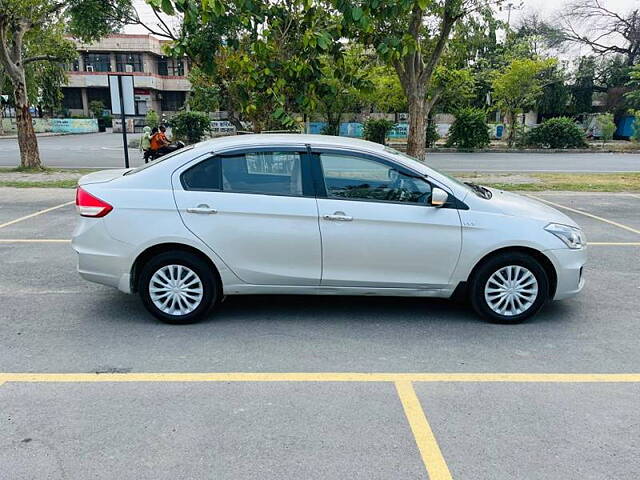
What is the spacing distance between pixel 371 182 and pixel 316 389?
197cm

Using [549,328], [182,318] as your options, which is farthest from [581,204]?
[182,318]

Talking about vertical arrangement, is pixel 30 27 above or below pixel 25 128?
above

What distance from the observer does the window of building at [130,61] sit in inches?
2319

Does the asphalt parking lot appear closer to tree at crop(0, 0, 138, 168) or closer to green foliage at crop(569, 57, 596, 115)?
tree at crop(0, 0, 138, 168)

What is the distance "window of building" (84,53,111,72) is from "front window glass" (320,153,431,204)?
61905mm

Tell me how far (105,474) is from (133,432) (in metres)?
0.39

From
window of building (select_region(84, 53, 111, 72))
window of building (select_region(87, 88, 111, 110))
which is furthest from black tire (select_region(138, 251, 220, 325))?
window of building (select_region(87, 88, 111, 110))

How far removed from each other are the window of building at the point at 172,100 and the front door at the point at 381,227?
62412mm

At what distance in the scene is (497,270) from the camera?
4.79m

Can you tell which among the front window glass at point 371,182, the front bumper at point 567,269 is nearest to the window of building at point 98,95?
the front window glass at point 371,182

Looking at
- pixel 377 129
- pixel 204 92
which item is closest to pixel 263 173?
pixel 204 92

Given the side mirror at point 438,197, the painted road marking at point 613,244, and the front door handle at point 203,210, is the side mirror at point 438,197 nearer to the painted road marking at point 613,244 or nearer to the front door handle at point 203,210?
the front door handle at point 203,210

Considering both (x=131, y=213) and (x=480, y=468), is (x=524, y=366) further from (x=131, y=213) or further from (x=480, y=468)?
(x=131, y=213)

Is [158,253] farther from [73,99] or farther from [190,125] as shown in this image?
[73,99]
